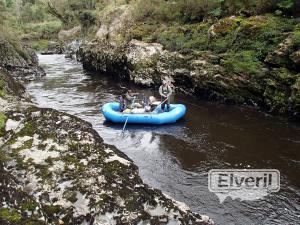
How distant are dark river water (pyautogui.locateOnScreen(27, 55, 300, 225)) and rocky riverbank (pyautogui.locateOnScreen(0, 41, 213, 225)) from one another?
3454 millimetres

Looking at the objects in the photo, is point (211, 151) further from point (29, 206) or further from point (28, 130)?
point (29, 206)

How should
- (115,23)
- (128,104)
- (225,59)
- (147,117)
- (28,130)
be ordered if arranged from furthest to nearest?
(115,23) < (225,59) < (128,104) < (147,117) < (28,130)

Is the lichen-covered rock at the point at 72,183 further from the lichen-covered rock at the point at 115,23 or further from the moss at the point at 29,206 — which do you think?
the lichen-covered rock at the point at 115,23

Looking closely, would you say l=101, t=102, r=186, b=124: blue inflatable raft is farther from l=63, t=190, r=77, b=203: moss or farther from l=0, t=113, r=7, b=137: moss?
l=63, t=190, r=77, b=203: moss

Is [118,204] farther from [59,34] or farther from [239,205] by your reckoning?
[59,34]

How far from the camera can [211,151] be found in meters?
12.4

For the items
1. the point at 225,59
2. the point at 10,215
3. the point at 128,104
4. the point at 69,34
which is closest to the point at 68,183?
the point at 10,215

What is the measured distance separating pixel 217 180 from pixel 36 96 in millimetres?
14886

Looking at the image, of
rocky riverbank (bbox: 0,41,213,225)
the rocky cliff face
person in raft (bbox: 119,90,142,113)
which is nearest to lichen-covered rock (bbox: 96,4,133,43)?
the rocky cliff face

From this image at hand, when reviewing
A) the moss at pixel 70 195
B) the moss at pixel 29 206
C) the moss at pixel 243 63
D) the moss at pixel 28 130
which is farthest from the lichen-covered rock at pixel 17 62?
the moss at pixel 29 206

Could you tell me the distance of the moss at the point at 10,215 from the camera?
4.37 m

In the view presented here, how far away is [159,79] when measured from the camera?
21984 millimetres

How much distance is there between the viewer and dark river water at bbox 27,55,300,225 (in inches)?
356

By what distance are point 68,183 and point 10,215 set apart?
4.61 ft
